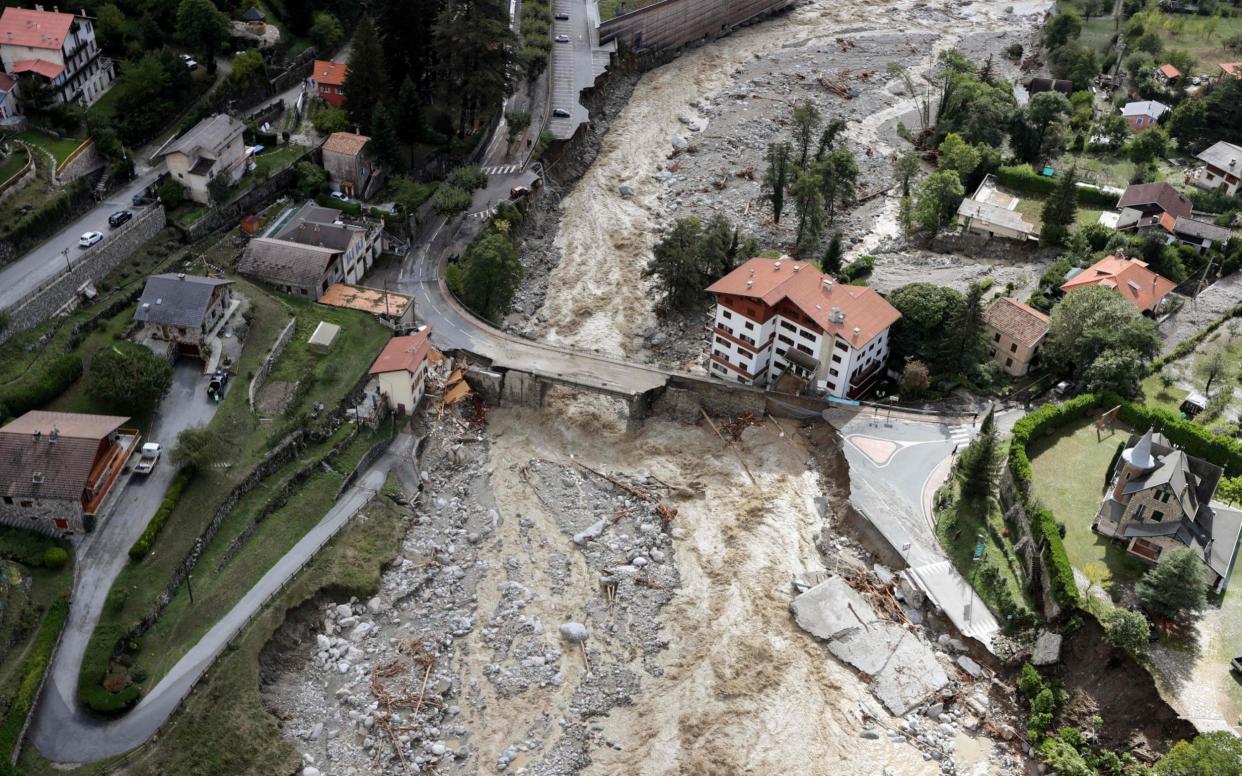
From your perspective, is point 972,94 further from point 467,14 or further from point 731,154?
point 467,14

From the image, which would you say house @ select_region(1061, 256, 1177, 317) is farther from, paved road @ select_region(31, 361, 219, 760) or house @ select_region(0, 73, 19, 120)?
house @ select_region(0, 73, 19, 120)

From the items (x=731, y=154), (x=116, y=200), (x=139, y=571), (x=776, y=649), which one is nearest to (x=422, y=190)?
(x=116, y=200)

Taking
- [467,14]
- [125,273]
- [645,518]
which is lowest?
[645,518]

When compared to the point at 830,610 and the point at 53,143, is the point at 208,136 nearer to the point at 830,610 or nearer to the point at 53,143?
the point at 53,143

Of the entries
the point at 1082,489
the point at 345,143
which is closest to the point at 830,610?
the point at 1082,489

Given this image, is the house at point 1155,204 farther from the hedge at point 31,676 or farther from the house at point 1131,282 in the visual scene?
the hedge at point 31,676
